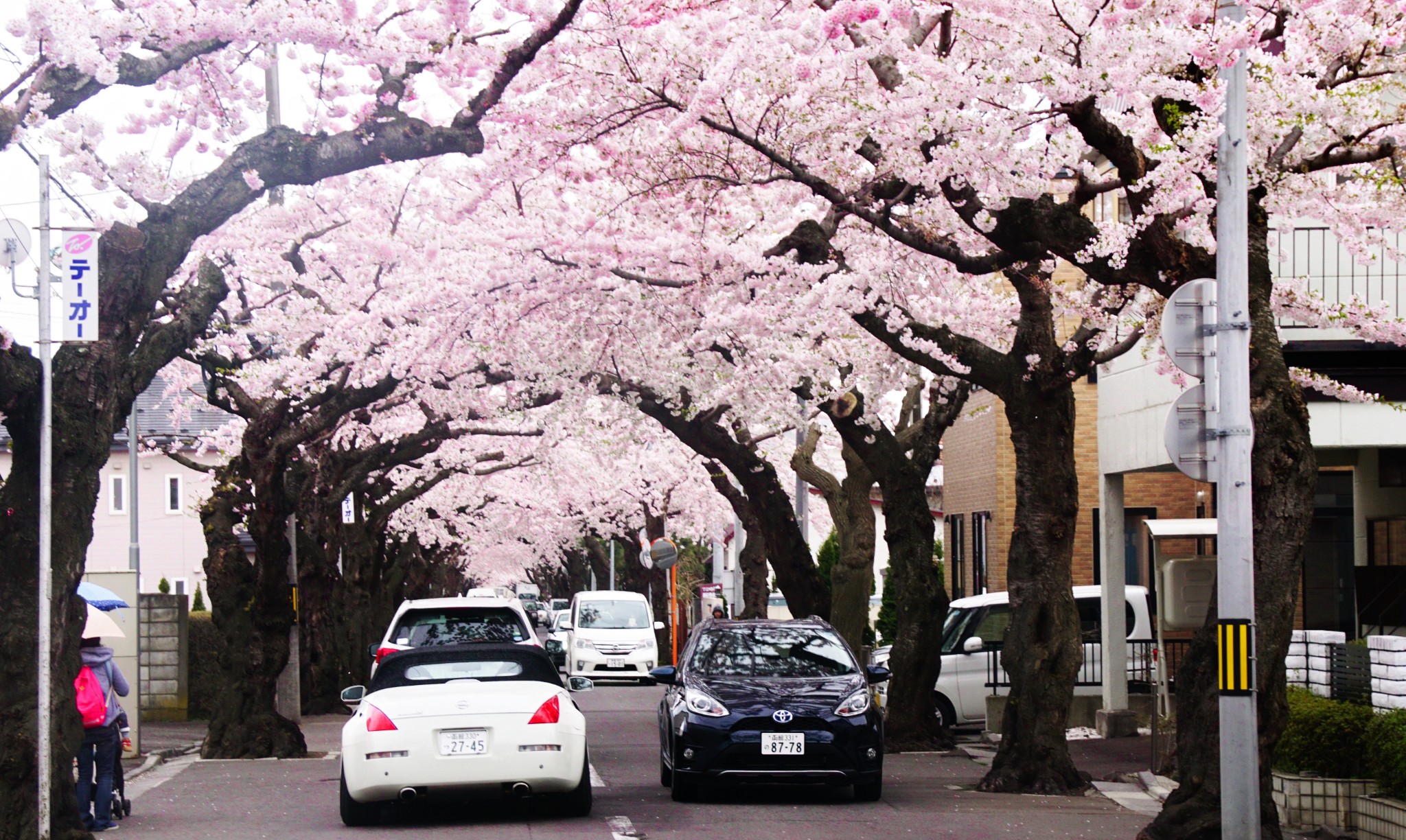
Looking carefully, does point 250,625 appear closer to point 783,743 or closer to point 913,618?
point 913,618

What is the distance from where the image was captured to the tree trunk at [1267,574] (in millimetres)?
9336

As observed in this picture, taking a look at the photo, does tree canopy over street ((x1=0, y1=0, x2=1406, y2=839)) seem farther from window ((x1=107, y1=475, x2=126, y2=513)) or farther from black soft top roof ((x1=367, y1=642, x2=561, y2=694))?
window ((x1=107, y1=475, x2=126, y2=513))

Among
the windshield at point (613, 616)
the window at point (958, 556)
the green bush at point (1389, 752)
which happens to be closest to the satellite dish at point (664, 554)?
the windshield at point (613, 616)

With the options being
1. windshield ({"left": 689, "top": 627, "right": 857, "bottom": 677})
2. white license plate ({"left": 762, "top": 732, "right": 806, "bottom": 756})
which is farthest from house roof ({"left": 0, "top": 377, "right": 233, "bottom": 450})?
white license plate ({"left": 762, "top": 732, "right": 806, "bottom": 756})

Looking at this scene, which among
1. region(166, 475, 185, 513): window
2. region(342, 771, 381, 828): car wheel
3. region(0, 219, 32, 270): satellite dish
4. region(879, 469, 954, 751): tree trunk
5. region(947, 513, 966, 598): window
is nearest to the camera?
region(0, 219, 32, 270): satellite dish

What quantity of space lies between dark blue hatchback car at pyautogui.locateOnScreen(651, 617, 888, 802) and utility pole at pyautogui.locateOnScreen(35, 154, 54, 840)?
4.87 metres

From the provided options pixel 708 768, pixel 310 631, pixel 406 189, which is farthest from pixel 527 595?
pixel 708 768

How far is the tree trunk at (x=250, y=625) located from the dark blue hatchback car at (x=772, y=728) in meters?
7.12

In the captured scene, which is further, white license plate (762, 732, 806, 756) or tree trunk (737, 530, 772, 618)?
tree trunk (737, 530, 772, 618)

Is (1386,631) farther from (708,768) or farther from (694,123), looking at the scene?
(694,123)

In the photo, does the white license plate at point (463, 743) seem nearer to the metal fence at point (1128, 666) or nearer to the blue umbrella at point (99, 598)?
the blue umbrella at point (99, 598)

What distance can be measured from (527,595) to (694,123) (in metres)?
105

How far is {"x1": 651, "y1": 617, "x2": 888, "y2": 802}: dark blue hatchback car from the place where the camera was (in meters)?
12.3

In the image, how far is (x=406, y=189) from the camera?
19.7m
